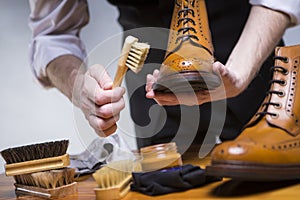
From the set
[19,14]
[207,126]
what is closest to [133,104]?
[207,126]

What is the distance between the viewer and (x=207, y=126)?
109 cm

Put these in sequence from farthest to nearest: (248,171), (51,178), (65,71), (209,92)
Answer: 1. (65,71)
2. (209,92)
3. (51,178)
4. (248,171)

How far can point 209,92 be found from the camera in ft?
2.40

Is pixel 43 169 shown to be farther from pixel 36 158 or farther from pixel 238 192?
pixel 238 192

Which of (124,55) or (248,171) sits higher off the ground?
(124,55)

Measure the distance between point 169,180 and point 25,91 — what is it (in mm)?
1234

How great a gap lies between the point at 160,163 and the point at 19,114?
114cm

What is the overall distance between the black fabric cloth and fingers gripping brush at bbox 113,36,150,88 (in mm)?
298

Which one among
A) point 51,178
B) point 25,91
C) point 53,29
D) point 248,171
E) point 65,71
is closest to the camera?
point 248,171

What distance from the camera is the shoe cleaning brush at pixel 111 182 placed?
561mm

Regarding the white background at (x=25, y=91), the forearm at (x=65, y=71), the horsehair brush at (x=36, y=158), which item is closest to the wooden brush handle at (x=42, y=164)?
the horsehair brush at (x=36, y=158)

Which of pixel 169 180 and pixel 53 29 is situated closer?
pixel 169 180

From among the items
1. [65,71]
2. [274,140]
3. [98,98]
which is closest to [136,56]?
[98,98]

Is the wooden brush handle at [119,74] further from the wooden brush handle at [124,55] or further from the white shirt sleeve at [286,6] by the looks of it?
the white shirt sleeve at [286,6]
